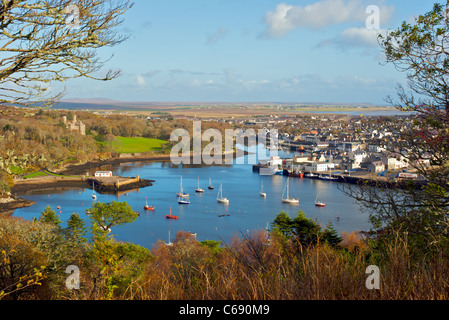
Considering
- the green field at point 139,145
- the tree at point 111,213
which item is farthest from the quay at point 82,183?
the tree at point 111,213

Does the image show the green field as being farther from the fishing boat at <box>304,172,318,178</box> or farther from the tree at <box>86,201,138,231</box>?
the tree at <box>86,201,138,231</box>

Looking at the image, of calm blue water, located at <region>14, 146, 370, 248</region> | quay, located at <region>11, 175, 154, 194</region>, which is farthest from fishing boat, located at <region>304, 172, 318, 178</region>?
quay, located at <region>11, 175, 154, 194</region>

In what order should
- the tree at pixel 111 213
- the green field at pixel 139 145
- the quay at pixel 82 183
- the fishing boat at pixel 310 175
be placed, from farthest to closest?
the green field at pixel 139 145, the fishing boat at pixel 310 175, the quay at pixel 82 183, the tree at pixel 111 213

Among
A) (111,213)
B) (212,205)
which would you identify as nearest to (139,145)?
(212,205)

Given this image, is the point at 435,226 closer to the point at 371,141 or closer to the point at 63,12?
the point at 371,141

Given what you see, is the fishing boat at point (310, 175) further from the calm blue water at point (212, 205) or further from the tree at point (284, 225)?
the tree at point (284, 225)

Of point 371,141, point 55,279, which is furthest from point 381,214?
point 55,279
